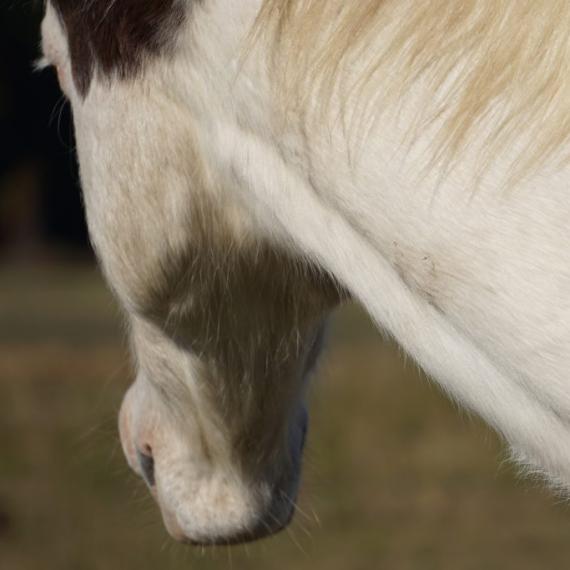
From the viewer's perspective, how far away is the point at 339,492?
19.3ft

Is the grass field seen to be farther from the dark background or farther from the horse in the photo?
the dark background

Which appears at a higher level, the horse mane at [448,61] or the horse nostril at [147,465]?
the horse mane at [448,61]

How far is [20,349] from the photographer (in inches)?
375

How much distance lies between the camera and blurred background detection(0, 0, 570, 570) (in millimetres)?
4996

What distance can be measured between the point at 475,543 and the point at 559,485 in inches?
165

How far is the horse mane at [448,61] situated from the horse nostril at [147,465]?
2.70ft

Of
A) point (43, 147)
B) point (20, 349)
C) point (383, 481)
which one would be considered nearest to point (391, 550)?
point (383, 481)

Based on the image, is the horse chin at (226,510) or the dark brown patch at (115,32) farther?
the horse chin at (226,510)

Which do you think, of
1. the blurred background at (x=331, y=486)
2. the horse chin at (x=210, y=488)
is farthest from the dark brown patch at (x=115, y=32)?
the blurred background at (x=331, y=486)

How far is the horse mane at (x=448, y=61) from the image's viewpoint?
3.43 feet

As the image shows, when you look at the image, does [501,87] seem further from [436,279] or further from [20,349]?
[20,349]

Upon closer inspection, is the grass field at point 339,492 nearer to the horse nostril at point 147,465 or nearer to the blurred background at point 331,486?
the blurred background at point 331,486

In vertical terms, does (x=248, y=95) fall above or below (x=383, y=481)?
above

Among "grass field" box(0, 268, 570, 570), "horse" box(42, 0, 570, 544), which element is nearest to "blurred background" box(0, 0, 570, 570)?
"grass field" box(0, 268, 570, 570)
